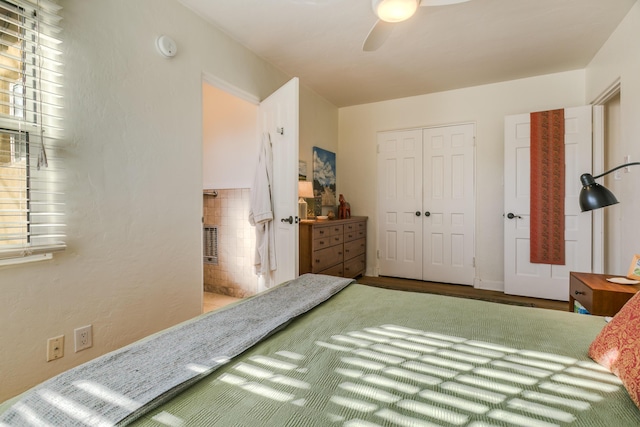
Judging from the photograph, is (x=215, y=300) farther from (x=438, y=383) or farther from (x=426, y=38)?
(x=426, y=38)

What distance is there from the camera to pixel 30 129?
1.52 m

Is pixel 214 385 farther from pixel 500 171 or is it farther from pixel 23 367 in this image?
pixel 500 171

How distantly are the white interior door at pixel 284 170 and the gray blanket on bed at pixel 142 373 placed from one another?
57.7 inches

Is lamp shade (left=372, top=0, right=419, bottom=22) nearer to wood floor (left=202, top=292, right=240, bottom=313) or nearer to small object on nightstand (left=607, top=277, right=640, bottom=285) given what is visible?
small object on nightstand (left=607, top=277, right=640, bottom=285)

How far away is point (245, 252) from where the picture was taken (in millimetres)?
3420

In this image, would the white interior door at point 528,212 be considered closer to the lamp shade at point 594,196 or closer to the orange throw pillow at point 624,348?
the lamp shade at point 594,196

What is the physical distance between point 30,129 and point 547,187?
4.37m

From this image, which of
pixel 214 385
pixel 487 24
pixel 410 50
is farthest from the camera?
pixel 410 50

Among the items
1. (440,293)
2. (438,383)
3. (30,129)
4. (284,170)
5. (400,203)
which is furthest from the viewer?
(400,203)

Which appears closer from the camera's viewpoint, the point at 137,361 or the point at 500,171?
the point at 137,361

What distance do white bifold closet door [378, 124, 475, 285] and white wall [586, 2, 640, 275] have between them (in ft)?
4.48

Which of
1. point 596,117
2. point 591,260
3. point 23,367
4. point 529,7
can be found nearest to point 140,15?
point 23,367

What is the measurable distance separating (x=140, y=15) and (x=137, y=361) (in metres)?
2.12

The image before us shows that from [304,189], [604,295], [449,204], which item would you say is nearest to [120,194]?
[304,189]
